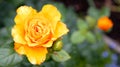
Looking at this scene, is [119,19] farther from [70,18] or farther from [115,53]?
[70,18]

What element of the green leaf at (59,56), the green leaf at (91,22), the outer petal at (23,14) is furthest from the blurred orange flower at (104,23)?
the outer petal at (23,14)

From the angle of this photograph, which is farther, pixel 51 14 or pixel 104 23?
pixel 104 23

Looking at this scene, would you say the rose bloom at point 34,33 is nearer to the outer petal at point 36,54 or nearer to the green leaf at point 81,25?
the outer petal at point 36,54

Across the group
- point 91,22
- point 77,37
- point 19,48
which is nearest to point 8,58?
point 19,48

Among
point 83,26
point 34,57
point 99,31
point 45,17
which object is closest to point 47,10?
point 45,17

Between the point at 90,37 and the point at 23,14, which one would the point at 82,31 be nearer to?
the point at 90,37

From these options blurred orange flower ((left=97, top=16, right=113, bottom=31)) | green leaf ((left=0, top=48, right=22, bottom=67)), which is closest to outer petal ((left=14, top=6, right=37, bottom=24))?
green leaf ((left=0, top=48, right=22, bottom=67))

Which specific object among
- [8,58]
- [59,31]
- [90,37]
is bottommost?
[90,37]

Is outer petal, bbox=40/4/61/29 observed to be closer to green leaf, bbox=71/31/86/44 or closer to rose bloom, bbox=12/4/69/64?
rose bloom, bbox=12/4/69/64
